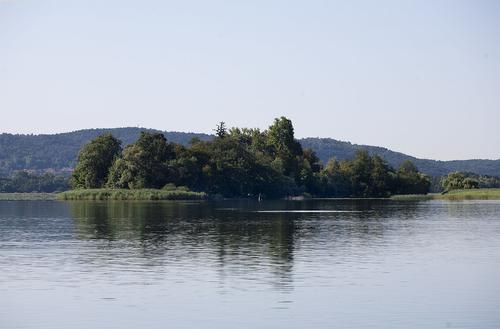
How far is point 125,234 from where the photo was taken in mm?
53844

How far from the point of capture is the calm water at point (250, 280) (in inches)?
923

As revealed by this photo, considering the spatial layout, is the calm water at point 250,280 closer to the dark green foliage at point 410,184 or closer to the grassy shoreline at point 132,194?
the grassy shoreline at point 132,194

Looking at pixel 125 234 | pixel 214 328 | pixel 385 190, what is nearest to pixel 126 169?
pixel 385 190

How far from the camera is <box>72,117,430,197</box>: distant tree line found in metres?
148

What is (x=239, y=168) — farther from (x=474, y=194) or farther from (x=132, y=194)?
(x=474, y=194)

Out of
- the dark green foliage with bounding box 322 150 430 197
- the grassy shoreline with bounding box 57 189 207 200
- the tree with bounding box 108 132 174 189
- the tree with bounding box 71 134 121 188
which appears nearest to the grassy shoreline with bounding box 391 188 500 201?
the dark green foliage with bounding box 322 150 430 197

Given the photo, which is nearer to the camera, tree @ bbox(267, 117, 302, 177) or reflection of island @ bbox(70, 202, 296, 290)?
reflection of island @ bbox(70, 202, 296, 290)

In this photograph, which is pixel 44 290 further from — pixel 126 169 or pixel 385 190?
pixel 385 190

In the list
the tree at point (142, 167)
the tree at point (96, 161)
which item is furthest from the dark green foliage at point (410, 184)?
the tree at point (96, 161)

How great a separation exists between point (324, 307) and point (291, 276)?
6.56 meters

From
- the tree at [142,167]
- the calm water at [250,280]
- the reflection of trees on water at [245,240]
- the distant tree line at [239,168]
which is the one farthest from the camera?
the distant tree line at [239,168]

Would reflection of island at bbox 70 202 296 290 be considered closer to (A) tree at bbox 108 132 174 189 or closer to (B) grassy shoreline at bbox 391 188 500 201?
(A) tree at bbox 108 132 174 189

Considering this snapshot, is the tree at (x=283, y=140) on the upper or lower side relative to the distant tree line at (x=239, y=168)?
upper

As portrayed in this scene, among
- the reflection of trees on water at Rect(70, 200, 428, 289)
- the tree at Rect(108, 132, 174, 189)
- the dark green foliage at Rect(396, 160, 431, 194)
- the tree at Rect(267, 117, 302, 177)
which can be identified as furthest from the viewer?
the dark green foliage at Rect(396, 160, 431, 194)
